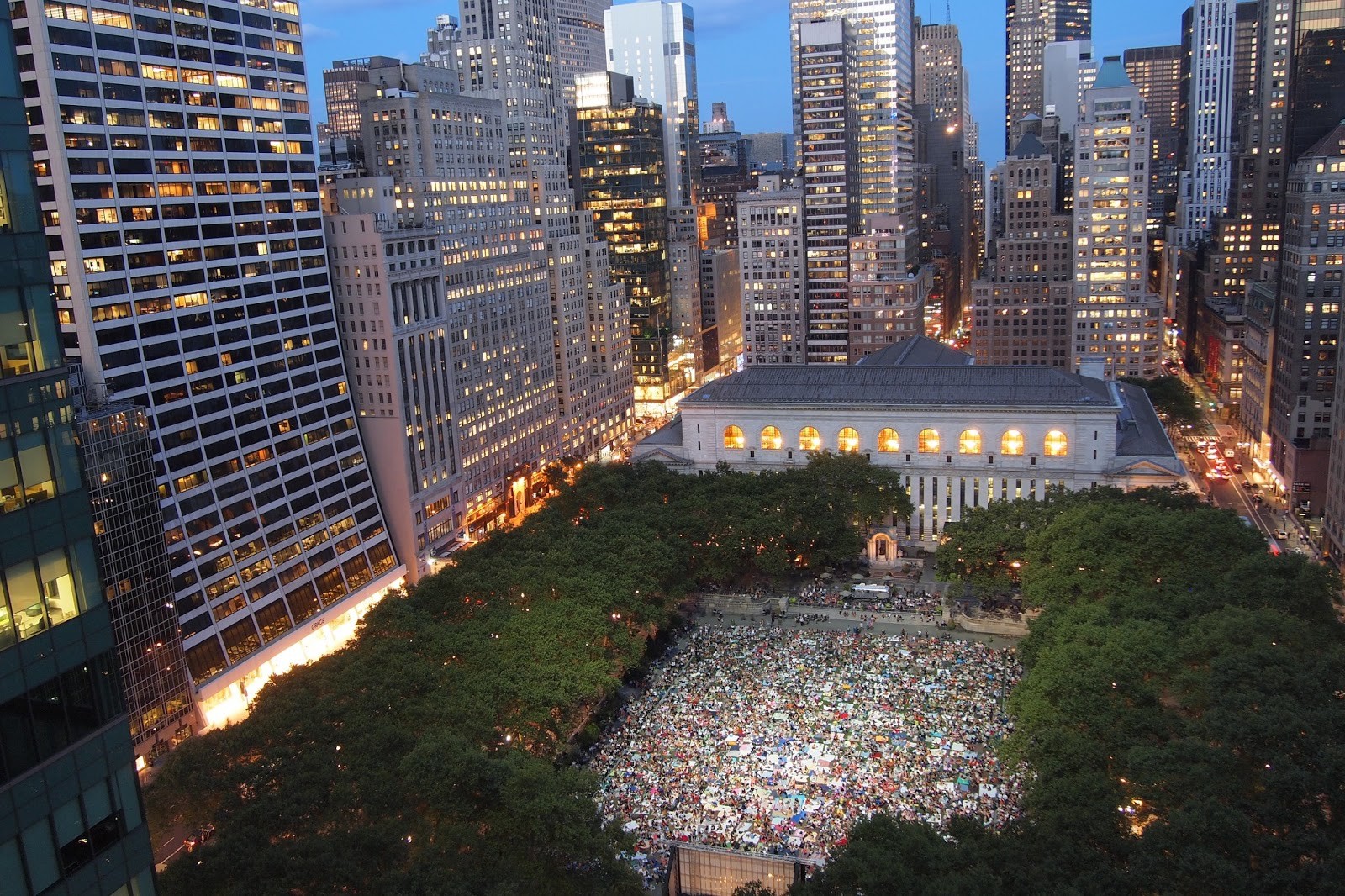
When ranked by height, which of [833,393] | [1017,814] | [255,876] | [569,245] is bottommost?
[1017,814]

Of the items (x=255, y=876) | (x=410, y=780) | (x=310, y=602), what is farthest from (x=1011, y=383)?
(x=255, y=876)

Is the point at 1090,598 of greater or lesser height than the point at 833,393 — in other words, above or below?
below

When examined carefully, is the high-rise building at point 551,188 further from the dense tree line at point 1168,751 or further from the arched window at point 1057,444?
the dense tree line at point 1168,751

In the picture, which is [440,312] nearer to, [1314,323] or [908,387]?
[908,387]

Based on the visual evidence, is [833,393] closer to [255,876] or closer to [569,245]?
[569,245]

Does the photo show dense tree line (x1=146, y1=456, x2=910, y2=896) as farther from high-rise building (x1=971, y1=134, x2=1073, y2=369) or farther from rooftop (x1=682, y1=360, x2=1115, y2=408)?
high-rise building (x1=971, y1=134, x2=1073, y2=369)

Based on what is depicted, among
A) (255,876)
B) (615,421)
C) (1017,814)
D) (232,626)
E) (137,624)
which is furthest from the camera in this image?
(615,421)
